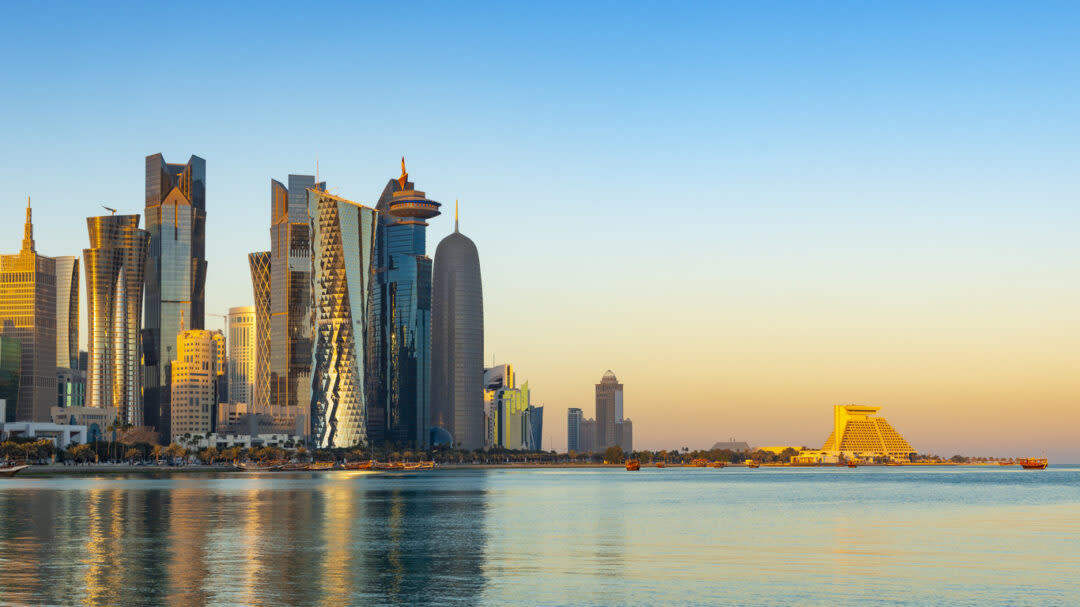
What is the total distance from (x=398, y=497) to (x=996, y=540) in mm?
111004

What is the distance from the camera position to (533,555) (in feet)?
278

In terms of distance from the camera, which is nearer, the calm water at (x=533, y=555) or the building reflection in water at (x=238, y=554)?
Result: the building reflection in water at (x=238, y=554)

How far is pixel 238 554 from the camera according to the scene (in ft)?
272

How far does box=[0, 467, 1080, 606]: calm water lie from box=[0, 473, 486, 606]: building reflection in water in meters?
0.20

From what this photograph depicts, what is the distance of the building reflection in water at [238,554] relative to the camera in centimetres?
Answer: 6228

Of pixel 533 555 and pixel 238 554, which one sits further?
pixel 533 555

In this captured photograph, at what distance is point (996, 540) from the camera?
326 ft

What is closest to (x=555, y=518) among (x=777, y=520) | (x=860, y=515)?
(x=777, y=520)

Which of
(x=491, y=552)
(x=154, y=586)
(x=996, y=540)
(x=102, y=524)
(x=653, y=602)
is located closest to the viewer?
(x=653, y=602)

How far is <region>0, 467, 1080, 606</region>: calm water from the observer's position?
6288 centimetres

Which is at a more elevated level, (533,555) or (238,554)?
(238,554)

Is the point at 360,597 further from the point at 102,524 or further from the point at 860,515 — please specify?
the point at 860,515

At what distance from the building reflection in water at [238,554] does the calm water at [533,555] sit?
202mm

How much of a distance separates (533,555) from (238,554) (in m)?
21.5
